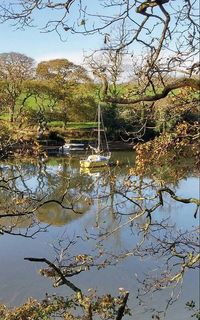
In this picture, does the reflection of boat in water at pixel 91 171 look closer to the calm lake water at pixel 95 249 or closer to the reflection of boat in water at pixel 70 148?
the calm lake water at pixel 95 249

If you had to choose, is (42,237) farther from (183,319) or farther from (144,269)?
(183,319)

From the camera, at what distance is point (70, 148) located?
39.6 m

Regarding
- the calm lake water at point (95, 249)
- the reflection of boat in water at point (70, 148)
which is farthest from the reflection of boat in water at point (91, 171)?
the reflection of boat in water at point (70, 148)

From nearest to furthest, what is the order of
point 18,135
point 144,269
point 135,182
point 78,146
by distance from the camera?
point 135,182 < point 18,135 < point 144,269 < point 78,146

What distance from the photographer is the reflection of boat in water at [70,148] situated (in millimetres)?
39000

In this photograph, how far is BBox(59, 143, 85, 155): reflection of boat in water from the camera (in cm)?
3900

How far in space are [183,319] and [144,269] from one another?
3030 millimetres

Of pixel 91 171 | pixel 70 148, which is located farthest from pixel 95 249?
pixel 70 148

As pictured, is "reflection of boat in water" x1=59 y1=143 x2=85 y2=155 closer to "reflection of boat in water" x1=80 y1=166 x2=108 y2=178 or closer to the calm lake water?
"reflection of boat in water" x1=80 y1=166 x2=108 y2=178

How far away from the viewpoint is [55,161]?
3325 centimetres

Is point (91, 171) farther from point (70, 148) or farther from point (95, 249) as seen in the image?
point (95, 249)

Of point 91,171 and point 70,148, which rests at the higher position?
point 70,148

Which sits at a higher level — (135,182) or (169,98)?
(169,98)

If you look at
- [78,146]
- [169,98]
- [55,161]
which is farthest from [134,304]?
[78,146]
